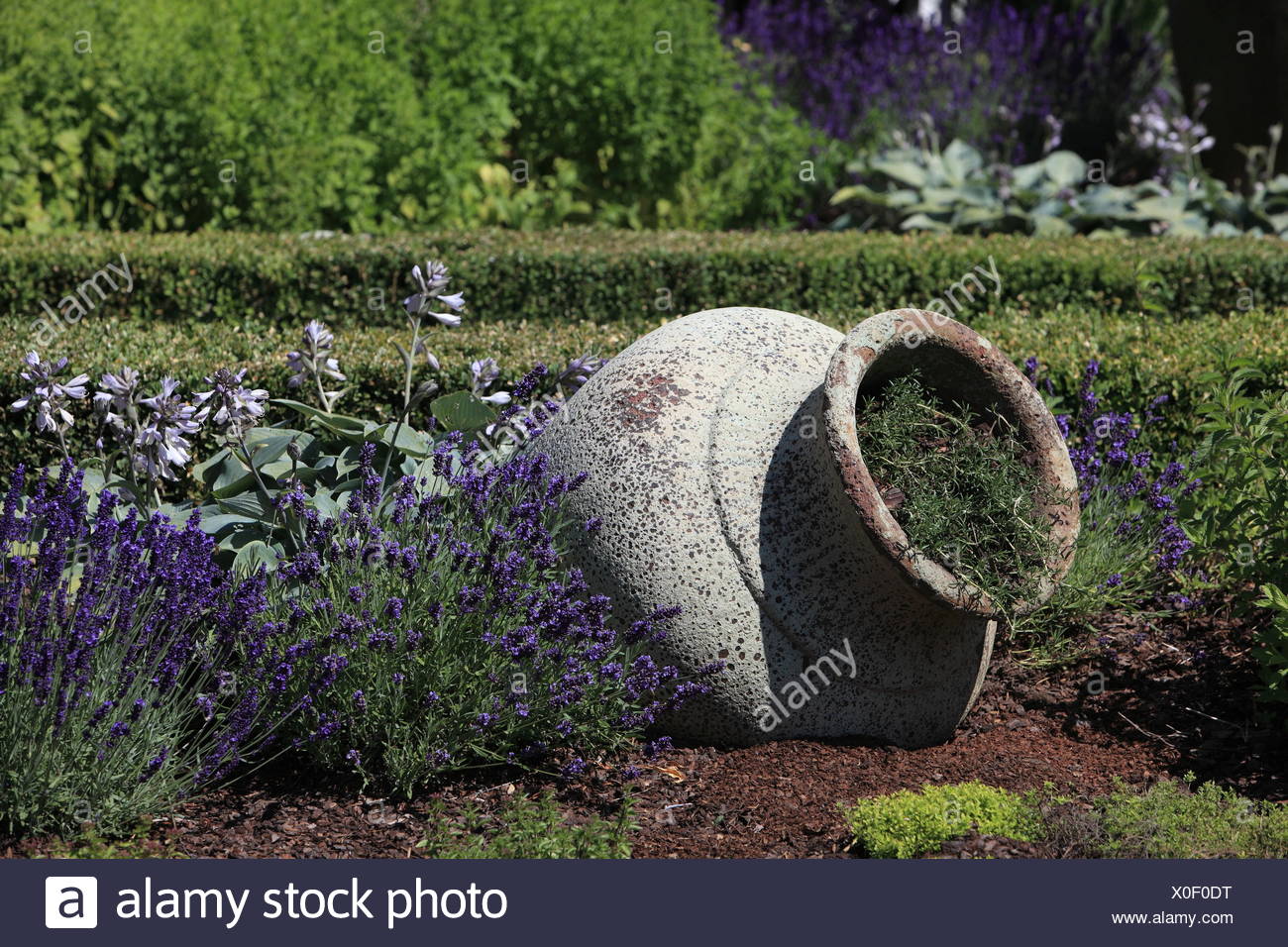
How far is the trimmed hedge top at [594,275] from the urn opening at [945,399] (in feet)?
11.2

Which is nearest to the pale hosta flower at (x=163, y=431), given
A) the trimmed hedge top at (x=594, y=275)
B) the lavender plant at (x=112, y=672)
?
the lavender plant at (x=112, y=672)

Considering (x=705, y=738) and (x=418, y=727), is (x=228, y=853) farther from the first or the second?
(x=705, y=738)

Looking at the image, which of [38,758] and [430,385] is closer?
[38,758]

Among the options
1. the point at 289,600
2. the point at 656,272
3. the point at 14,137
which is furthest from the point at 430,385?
the point at 14,137

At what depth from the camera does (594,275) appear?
7375mm

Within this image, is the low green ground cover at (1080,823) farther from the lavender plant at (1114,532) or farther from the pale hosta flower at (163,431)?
the pale hosta flower at (163,431)

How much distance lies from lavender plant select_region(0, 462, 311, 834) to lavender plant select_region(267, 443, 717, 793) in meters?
0.17

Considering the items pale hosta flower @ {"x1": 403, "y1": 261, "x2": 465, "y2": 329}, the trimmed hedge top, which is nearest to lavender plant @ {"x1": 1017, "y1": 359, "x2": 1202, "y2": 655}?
pale hosta flower @ {"x1": 403, "y1": 261, "x2": 465, "y2": 329}

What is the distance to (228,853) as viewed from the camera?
10.7 feet

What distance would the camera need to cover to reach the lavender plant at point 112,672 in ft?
10.4

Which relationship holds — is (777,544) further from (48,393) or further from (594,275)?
(594,275)

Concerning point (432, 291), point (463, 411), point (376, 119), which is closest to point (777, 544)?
point (463, 411)

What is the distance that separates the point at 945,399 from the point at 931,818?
3.80ft

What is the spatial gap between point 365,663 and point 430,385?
94cm
